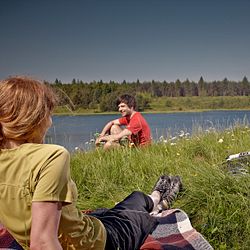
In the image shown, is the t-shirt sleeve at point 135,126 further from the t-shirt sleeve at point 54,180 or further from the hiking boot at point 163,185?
the t-shirt sleeve at point 54,180

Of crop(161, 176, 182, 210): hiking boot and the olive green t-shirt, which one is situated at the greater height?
the olive green t-shirt

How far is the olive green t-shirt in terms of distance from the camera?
4.63 ft

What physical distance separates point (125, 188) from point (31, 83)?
2.09m

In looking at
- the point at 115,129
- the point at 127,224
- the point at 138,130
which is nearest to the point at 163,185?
the point at 127,224

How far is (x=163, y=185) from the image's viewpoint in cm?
308

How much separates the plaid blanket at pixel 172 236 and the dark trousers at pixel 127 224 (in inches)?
4.4

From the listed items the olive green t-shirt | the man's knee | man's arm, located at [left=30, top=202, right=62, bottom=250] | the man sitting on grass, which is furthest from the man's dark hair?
man's arm, located at [left=30, top=202, right=62, bottom=250]

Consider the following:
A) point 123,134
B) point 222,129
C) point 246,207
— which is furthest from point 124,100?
point 246,207

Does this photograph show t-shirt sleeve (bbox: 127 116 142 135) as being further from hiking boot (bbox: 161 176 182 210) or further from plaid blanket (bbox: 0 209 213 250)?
plaid blanket (bbox: 0 209 213 250)

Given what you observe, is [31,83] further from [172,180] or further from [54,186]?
[172,180]

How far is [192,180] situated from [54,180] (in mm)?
1732

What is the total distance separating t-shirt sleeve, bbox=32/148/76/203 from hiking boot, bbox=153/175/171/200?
1.63 meters

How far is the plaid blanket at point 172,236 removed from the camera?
2.37 m

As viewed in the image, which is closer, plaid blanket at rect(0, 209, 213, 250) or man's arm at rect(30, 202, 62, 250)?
man's arm at rect(30, 202, 62, 250)
